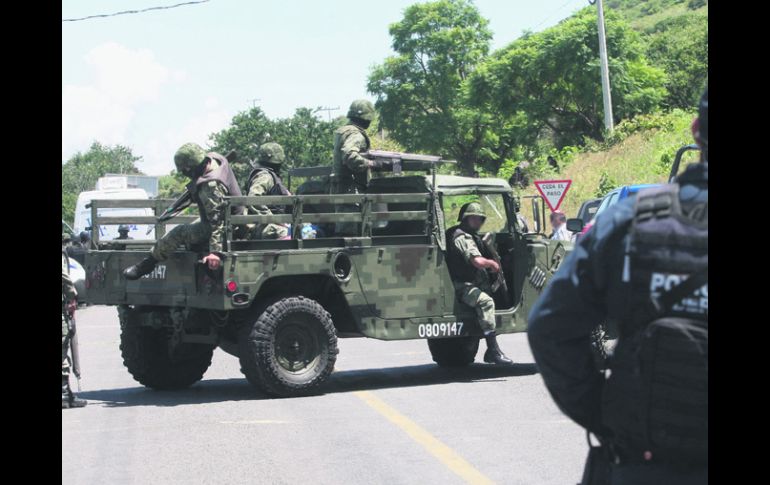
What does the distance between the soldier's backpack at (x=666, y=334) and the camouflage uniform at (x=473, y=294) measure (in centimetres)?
802

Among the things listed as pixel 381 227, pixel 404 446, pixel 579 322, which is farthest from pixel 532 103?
pixel 579 322

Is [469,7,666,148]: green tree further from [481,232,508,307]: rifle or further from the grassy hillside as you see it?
[481,232,508,307]: rifle

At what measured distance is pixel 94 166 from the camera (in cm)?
12331

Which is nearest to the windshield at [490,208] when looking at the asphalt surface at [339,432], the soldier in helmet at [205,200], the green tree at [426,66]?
the asphalt surface at [339,432]

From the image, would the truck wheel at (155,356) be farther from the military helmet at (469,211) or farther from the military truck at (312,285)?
the military helmet at (469,211)

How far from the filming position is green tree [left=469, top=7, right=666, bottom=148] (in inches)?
1884

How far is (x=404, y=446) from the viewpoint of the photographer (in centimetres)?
787

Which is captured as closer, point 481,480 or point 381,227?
point 481,480

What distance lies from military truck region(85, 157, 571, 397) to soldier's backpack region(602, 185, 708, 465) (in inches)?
284

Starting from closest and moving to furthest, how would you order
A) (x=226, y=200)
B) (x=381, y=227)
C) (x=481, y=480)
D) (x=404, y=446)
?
1. (x=481, y=480)
2. (x=404, y=446)
3. (x=226, y=200)
4. (x=381, y=227)

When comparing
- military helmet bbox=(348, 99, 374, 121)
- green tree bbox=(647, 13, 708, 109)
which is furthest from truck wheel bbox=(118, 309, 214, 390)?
green tree bbox=(647, 13, 708, 109)
